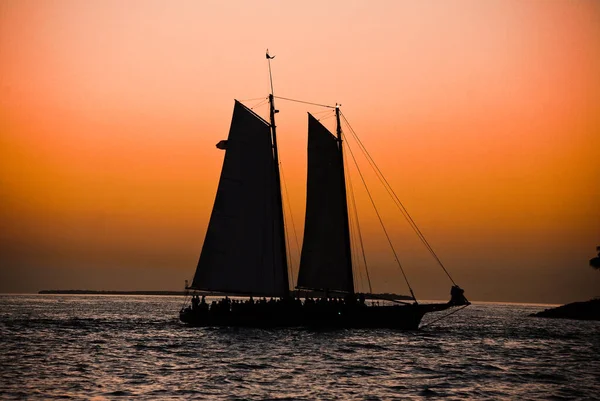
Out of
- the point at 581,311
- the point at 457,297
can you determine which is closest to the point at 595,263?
the point at 581,311

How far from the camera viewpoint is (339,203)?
76750 mm

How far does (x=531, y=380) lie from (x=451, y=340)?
2935 cm

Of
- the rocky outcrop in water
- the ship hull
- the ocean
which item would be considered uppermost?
the rocky outcrop in water

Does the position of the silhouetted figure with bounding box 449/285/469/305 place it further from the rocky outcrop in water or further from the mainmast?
the rocky outcrop in water

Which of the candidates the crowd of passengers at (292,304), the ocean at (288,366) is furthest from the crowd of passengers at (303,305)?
the ocean at (288,366)

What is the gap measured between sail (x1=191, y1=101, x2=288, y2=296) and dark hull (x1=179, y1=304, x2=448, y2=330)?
230 cm

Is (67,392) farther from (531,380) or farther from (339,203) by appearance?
(339,203)

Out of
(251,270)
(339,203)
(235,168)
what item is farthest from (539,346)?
(235,168)

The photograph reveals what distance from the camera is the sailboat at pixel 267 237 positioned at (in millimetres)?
75625

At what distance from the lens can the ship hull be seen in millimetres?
74375

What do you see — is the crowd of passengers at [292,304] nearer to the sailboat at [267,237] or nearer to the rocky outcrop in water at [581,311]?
the sailboat at [267,237]

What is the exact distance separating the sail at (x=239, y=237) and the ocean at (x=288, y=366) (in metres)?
4.89

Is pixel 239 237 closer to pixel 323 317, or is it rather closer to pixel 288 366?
pixel 323 317

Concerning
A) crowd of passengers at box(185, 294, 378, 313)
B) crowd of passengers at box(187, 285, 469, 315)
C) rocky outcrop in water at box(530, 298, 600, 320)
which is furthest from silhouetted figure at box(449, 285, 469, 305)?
rocky outcrop in water at box(530, 298, 600, 320)
